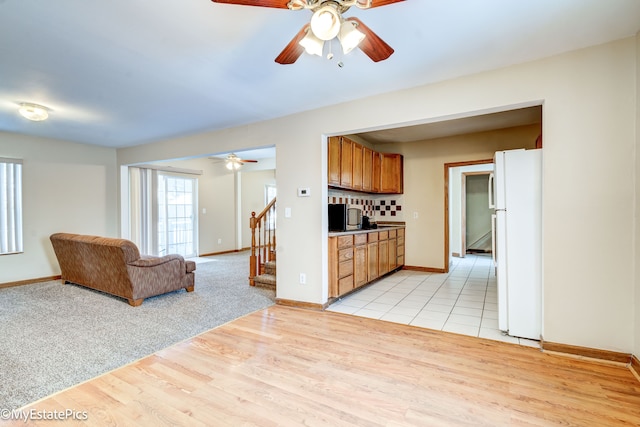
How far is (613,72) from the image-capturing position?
2211 mm

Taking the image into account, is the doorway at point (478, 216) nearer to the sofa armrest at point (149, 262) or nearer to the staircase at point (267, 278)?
the staircase at point (267, 278)

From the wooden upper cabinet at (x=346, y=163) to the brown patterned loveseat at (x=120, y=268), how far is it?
8.33ft

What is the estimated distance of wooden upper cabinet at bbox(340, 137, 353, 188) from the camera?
14.2ft

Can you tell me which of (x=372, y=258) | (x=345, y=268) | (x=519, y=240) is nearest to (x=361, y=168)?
(x=372, y=258)

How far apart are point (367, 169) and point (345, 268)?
2059 millimetres

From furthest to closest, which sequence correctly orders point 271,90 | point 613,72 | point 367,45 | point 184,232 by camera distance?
point 184,232 < point 271,90 < point 613,72 < point 367,45

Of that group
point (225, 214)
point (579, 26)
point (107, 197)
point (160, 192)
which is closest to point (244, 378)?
point (579, 26)

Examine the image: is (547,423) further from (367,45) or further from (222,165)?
(222,165)

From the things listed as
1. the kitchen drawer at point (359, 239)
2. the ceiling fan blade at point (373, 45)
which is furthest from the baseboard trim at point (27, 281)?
the ceiling fan blade at point (373, 45)

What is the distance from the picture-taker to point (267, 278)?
4555mm

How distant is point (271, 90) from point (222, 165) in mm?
5585

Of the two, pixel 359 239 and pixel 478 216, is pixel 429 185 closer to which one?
pixel 359 239

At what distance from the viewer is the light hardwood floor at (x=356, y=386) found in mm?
1652

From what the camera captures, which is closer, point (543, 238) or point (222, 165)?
point (543, 238)
